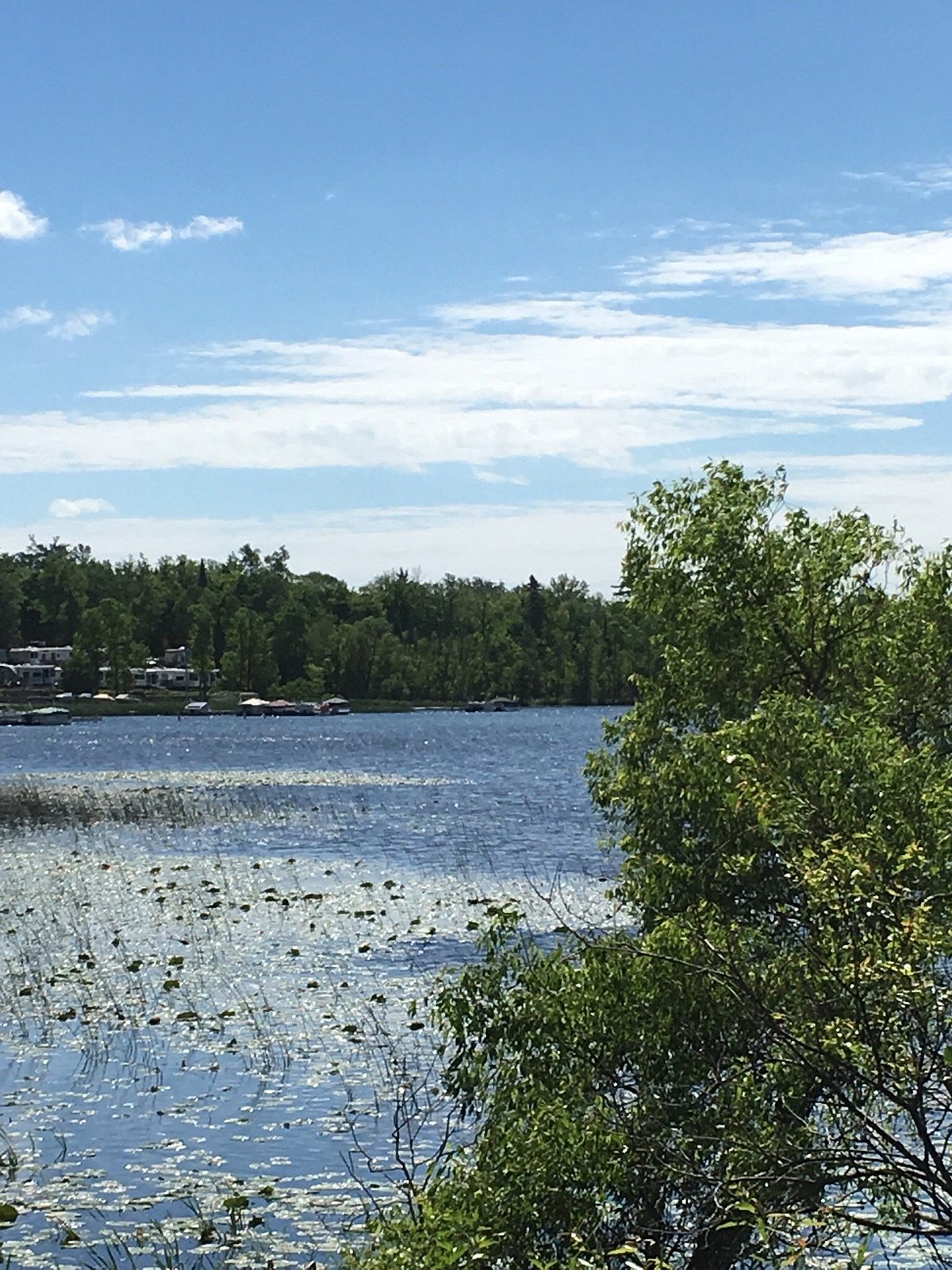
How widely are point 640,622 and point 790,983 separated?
1299cm

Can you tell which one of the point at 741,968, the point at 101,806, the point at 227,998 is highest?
the point at 741,968

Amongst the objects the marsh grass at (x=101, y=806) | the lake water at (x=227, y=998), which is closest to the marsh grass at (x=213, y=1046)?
the lake water at (x=227, y=998)

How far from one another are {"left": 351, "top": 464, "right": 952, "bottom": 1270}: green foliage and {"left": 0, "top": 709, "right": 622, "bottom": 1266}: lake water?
6.70ft

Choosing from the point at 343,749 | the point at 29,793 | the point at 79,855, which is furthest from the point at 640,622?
the point at 343,749

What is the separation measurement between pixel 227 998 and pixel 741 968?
20.7 meters

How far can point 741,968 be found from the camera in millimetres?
12875

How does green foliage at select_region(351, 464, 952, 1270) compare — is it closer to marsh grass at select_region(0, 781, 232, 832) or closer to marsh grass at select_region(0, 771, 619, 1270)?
marsh grass at select_region(0, 771, 619, 1270)

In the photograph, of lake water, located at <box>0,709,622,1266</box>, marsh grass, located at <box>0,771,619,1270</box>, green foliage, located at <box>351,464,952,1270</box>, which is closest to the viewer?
green foliage, located at <box>351,464,952,1270</box>

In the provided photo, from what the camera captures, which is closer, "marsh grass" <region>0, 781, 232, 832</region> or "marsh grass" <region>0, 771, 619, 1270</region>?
"marsh grass" <region>0, 771, 619, 1270</region>

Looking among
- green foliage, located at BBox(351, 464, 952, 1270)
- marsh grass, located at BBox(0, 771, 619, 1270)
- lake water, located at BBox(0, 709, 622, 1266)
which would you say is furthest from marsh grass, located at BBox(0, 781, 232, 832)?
green foliage, located at BBox(351, 464, 952, 1270)

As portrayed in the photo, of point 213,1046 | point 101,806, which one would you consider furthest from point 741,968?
point 101,806

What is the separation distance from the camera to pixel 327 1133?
2283 centimetres

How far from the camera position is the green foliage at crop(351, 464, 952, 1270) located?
10.7m

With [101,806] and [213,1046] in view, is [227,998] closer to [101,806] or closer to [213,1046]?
[213,1046]
